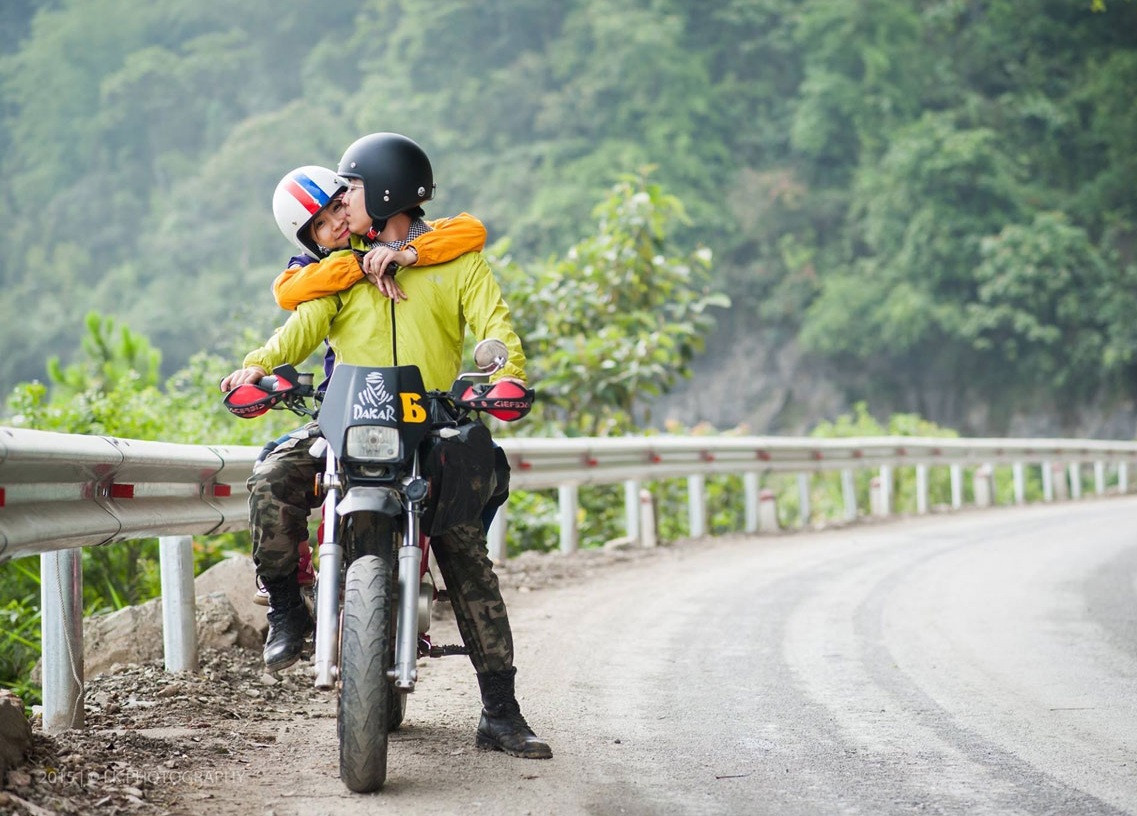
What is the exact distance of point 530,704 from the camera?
5.55 metres

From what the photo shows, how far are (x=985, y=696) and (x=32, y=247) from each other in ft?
232

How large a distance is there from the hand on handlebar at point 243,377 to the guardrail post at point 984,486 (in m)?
17.2

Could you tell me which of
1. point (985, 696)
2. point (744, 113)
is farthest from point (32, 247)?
point (985, 696)

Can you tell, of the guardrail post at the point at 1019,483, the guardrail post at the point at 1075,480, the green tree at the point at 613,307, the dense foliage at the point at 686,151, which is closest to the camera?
the green tree at the point at 613,307

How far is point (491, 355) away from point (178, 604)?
215cm

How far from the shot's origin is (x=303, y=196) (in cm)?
450

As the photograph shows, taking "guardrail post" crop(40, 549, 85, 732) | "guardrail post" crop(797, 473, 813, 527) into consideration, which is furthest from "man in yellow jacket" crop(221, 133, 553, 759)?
"guardrail post" crop(797, 473, 813, 527)

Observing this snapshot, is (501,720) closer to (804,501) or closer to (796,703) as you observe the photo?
(796,703)

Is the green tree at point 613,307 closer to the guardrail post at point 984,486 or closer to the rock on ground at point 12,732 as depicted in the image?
the guardrail post at point 984,486

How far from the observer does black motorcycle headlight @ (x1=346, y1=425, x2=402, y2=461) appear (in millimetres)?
4051

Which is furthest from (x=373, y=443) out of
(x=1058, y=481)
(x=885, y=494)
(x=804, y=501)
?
(x=1058, y=481)

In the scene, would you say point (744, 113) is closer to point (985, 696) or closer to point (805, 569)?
point (805, 569)

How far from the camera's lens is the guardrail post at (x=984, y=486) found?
2016 cm

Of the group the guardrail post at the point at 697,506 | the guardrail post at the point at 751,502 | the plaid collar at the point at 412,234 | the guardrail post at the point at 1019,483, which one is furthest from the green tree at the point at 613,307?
the plaid collar at the point at 412,234
